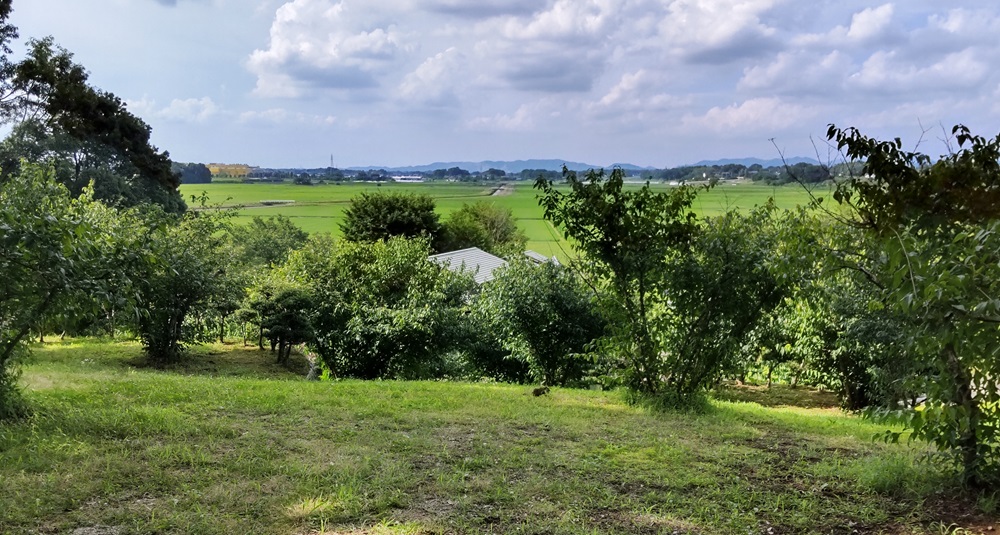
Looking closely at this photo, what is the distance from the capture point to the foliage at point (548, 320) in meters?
10.9

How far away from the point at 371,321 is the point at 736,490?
835 cm

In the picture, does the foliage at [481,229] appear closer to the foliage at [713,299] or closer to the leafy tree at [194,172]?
the leafy tree at [194,172]

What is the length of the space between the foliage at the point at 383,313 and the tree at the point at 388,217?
17869 millimetres

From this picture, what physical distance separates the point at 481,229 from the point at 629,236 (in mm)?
32117

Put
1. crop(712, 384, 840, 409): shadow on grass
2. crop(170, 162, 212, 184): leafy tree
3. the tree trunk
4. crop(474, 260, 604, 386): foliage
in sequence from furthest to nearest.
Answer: crop(170, 162, 212, 184): leafy tree
crop(712, 384, 840, 409): shadow on grass
crop(474, 260, 604, 386): foliage
the tree trunk

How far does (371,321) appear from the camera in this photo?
11070 millimetres

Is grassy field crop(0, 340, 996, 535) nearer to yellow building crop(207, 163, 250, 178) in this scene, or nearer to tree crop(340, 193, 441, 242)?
tree crop(340, 193, 441, 242)

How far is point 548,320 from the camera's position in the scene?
1093 cm

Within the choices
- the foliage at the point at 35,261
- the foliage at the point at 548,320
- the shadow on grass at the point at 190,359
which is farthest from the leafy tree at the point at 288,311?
the foliage at the point at 35,261

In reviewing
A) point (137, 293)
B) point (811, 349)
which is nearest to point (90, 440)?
point (137, 293)

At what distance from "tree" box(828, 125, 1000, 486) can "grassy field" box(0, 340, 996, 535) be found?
0.43m

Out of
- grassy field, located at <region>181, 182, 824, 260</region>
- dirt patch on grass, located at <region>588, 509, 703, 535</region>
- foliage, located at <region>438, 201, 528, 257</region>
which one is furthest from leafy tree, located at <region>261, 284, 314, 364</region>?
foliage, located at <region>438, 201, 528, 257</region>

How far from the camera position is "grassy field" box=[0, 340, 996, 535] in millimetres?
3051

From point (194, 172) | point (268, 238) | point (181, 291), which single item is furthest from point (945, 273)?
point (194, 172)
